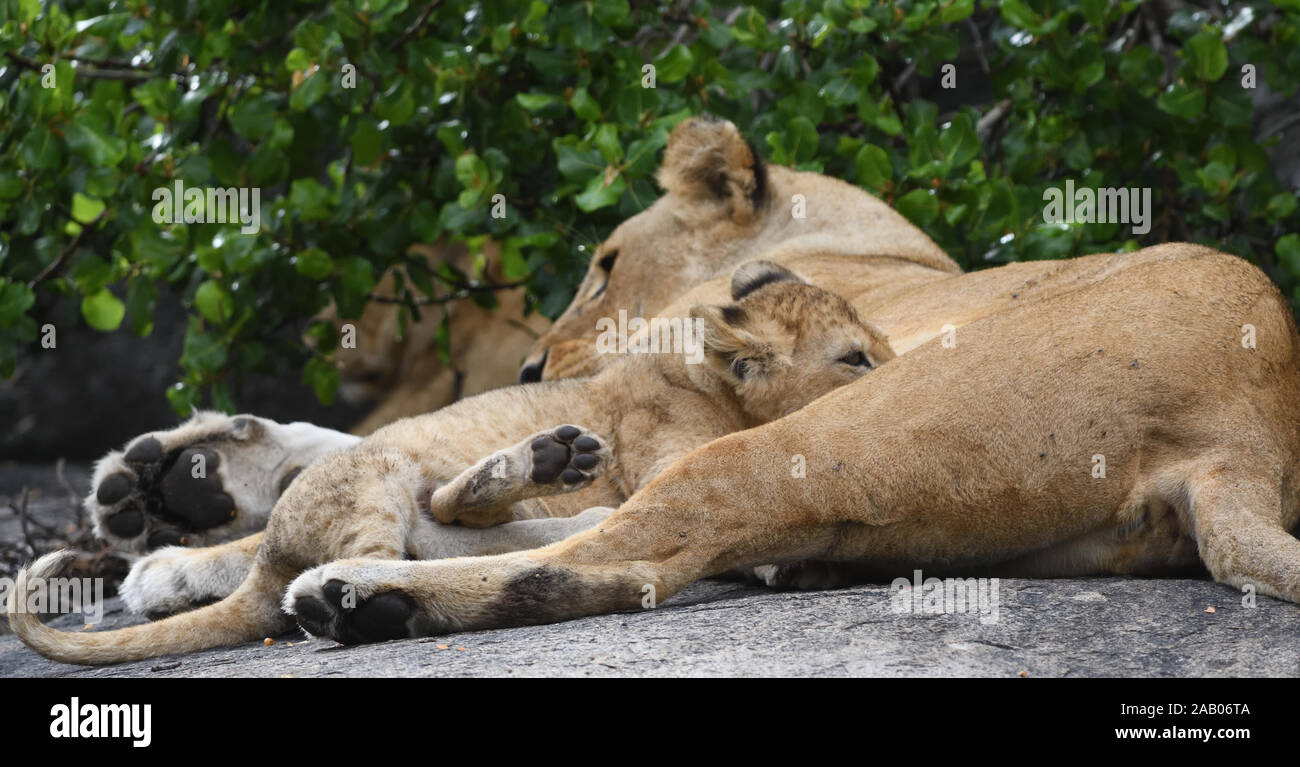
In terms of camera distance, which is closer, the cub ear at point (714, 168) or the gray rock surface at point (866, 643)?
the gray rock surface at point (866, 643)

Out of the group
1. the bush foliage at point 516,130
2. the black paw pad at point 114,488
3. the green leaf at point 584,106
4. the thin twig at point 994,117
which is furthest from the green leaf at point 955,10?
the black paw pad at point 114,488

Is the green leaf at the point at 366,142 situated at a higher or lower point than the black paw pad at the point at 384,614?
higher

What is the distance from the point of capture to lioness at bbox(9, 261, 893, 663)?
10.5 feet

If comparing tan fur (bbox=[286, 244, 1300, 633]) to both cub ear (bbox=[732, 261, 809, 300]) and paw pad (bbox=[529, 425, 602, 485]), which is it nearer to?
paw pad (bbox=[529, 425, 602, 485])

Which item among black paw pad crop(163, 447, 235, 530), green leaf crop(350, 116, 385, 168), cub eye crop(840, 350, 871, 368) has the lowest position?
black paw pad crop(163, 447, 235, 530)

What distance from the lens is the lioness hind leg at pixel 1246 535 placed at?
261 centimetres

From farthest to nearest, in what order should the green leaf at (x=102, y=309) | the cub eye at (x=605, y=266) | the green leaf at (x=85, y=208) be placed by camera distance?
the green leaf at (x=85, y=208), the green leaf at (x=102, y=309), the cub eye at (x=605, y=266)

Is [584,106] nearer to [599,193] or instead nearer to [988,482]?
[599,193]

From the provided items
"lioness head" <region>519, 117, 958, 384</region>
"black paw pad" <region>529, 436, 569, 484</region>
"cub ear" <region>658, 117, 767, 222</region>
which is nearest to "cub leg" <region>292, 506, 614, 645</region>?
"black paw pad" <region>529, 436, 569, 484</region>

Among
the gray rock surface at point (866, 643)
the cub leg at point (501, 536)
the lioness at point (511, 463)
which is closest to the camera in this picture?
the gray rock surface at point (866, 643)

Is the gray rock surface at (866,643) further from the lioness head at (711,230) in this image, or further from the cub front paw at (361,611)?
the lioness head at (711,230)

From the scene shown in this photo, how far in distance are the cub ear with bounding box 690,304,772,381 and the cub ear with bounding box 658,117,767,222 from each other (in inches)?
53.6

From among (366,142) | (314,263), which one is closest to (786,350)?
(366,142)

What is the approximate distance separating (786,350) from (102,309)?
318cm
